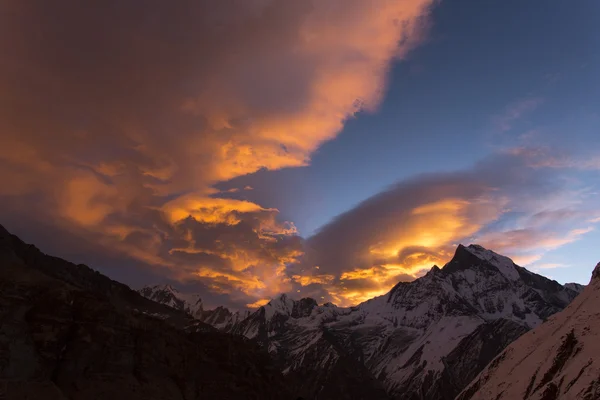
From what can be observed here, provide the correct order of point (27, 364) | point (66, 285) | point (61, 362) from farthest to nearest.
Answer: point (66, 285)
point (61, 362)
point (27, 364)

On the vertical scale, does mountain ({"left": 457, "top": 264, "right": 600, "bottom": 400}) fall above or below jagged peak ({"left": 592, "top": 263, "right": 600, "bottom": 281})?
below

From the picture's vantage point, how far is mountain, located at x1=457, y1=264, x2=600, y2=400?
58531 millimetres

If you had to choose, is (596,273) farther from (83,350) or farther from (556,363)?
(83,350)

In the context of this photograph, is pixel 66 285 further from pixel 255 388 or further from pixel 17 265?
pixel 255 388

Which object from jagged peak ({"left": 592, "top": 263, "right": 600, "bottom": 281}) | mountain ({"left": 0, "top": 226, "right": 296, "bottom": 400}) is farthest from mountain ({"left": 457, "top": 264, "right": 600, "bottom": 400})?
mountain ({"left": 0, "top": 226, "right": 296, "bottom": 400})

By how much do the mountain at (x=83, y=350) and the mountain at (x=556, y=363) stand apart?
190ft

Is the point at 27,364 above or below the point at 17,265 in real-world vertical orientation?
below

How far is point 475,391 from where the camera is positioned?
4141 inches

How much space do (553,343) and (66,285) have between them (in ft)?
292

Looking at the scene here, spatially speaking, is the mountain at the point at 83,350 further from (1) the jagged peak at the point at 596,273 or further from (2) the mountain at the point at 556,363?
(1) the jagged peak at the point at 596,273

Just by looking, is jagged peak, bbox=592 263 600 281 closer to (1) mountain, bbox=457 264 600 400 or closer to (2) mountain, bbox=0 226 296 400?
(1) mountain, bbox=457 264 600 400

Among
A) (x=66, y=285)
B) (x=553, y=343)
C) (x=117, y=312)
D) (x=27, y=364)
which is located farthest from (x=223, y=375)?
(x=553, y=343)

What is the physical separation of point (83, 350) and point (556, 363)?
76.2 m

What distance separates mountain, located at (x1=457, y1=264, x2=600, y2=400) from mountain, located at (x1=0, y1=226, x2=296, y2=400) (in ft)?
190
